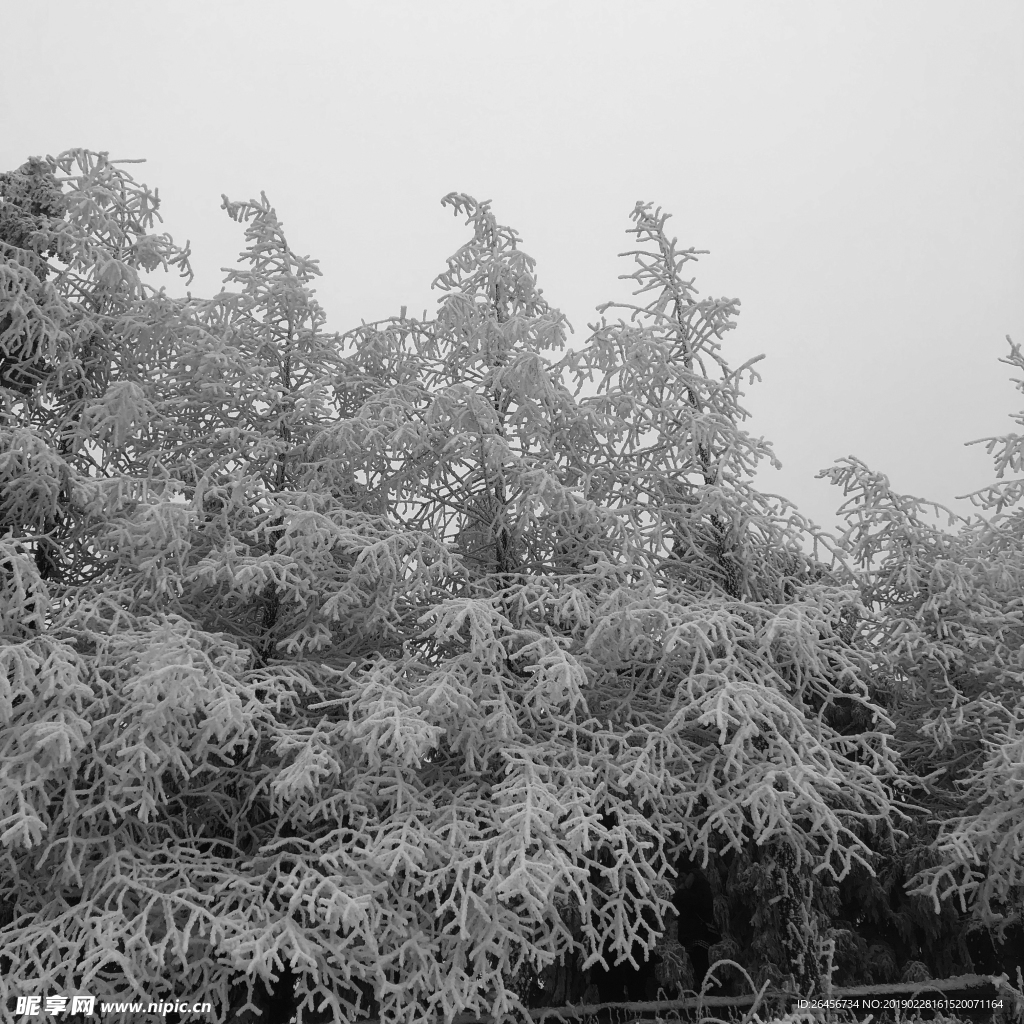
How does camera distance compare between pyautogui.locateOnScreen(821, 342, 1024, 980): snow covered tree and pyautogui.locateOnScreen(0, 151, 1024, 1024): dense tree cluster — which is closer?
pyautogui.locateOnScreen(0, 151, 1024, 1024): dense tree cluster

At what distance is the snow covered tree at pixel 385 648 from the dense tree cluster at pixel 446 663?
47 mm

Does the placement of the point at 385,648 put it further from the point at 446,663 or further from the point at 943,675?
the point at 943,675

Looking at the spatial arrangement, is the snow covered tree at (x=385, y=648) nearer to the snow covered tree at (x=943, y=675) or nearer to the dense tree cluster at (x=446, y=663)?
the dense tree cluster at (x=446, y=663)

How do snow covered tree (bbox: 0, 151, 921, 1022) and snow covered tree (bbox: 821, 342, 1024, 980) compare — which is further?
snow covered tree (bbox: 821, 342, 1024, 980)

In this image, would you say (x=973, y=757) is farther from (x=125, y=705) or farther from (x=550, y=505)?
(x=125, y=705)

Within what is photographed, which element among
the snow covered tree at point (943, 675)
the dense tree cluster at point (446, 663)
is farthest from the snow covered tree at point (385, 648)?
the snow covered tree at point (943, 675)

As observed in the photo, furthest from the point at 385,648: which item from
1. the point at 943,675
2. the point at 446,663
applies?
the point at 943,675

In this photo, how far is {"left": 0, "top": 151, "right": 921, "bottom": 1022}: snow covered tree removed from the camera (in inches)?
246

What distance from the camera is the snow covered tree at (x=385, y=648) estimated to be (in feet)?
20.5

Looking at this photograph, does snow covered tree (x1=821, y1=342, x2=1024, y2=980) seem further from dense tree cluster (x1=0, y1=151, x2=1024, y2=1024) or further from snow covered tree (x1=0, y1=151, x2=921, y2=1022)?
snow covered tree (x1=0, y1=151, x2=921, y2=1022)

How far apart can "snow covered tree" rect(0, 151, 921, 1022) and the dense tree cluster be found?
5 cm

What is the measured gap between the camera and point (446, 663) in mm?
7074

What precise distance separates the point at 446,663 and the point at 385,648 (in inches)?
50.9

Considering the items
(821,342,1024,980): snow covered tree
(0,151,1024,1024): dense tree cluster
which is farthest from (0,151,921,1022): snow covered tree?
(821,342,1024,980): snow covered tree
